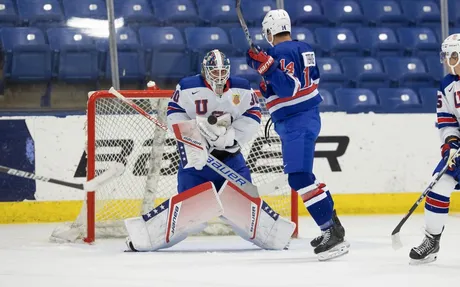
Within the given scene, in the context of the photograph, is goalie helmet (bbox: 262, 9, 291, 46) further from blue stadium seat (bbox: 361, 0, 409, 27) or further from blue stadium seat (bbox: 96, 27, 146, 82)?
blue stadium seat (bbox: 361, 0, 409, 27)

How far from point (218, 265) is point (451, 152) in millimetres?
1188

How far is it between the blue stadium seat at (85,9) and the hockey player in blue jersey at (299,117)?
2.38 meters

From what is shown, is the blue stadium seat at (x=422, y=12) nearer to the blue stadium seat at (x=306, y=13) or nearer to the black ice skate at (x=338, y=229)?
the blue stadium seat at (x=306, y=13)

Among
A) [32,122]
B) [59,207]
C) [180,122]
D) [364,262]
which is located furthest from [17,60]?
[364,262]

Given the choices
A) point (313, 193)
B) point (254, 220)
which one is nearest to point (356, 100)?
point (254, 220)

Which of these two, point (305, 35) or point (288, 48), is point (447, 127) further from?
point (305, 35)

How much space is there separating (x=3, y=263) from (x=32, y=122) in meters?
2.27

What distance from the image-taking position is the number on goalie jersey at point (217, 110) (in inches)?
212

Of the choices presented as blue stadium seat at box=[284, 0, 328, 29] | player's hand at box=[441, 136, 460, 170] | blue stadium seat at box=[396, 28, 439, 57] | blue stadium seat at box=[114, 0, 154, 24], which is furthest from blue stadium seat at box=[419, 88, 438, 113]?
player's hand at box=[441, 136, 460, 170]

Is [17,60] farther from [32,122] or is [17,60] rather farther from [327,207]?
[327,207]

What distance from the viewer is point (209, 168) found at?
17.8 feet

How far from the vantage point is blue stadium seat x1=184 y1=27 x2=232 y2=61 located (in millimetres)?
7941

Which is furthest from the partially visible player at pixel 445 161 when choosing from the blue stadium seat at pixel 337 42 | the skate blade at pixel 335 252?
the blue stadium seat at pixel 337 42

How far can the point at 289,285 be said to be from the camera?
3975 mm
